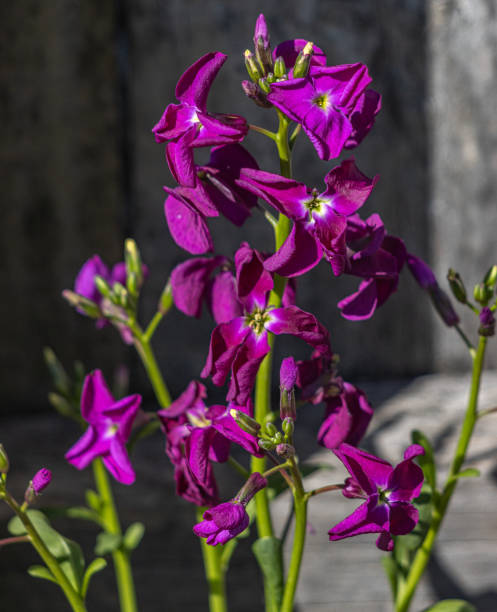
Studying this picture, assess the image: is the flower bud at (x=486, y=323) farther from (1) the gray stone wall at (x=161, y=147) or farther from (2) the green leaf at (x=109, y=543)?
(1) the gray stone wall at (x=161, y=147)

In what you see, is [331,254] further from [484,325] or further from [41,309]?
[41,309]

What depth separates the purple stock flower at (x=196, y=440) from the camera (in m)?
0.59

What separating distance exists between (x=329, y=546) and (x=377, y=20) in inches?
40.9

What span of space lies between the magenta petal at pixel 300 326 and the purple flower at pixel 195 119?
0.14 metres

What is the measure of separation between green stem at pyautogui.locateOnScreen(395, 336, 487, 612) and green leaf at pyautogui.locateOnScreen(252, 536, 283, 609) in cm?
16

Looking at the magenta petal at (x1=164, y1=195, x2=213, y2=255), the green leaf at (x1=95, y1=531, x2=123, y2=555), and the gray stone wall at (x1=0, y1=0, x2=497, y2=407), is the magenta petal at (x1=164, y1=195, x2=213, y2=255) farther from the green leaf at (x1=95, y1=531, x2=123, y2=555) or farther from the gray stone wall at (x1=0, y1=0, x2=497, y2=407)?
the gray stone wall at (x1=0, y1=0, x2=497, y2=407)

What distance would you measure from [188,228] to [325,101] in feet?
0.58

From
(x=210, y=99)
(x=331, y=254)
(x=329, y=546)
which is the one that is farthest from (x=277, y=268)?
(x=210, y=99)

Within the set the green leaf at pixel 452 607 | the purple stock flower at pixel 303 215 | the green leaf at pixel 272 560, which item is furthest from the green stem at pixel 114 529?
the purple stock flower at pixel 303 215

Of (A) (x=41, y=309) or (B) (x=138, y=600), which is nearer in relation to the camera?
(B) (x=138, y=600)

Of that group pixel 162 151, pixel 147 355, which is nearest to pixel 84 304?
pixel 147 355

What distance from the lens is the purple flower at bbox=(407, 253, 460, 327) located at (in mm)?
710

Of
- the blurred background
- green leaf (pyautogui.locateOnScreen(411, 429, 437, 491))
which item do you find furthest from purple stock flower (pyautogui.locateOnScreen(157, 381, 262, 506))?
the blurred background

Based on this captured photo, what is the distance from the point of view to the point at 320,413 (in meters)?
1.35
